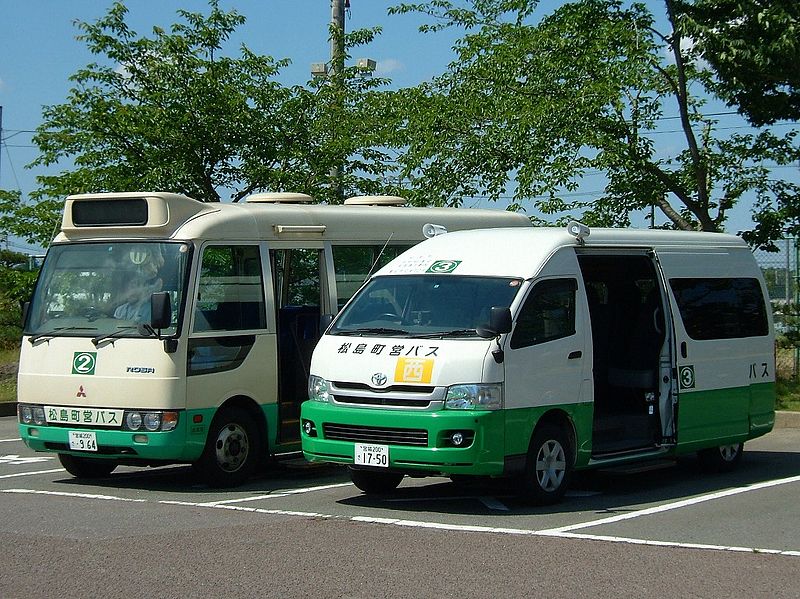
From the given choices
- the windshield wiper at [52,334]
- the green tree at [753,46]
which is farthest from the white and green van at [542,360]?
the green tree at [753,46]

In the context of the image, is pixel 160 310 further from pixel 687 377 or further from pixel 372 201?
pixel 687 377

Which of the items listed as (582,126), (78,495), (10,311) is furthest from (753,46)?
(10,311)

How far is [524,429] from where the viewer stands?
10.4 metres

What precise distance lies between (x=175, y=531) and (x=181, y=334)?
2639mm

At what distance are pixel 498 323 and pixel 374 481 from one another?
6.82ft

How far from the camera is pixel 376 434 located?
10367 mm

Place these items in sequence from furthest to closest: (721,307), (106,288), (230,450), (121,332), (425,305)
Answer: (721,307) < (230,450) < (106,288) < (121,332) < (425,305)

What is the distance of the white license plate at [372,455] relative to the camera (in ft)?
33.7

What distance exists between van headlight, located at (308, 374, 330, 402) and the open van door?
11.5 ft

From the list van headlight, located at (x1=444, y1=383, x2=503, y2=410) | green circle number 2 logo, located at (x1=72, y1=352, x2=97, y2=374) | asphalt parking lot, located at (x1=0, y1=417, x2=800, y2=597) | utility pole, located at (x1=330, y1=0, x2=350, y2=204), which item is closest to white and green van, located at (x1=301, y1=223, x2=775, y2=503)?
van headlight, located at (x1=444, y1=383, x2=503, y2=410)

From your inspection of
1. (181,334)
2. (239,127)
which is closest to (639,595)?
(181,334)

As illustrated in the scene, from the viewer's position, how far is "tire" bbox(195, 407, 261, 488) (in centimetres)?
1190

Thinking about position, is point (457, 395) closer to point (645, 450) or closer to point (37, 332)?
point (645, 450)

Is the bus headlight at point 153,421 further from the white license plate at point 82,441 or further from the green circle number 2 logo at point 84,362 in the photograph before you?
the green circle number 2 logo at point 84,362
